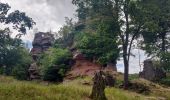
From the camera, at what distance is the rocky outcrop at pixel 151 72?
44900 mm

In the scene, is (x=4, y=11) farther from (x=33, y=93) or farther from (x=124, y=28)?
(x=33, y=93)

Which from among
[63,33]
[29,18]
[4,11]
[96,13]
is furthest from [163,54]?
[63,33]

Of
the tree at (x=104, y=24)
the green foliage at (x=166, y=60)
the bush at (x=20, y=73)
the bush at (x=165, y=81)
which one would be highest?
the tree at (x=104, y=24)

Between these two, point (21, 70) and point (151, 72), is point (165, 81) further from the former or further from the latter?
point (21, 70)

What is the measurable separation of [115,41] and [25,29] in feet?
36.1

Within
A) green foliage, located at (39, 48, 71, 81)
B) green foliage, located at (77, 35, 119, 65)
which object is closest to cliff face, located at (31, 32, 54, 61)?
green foliage, located at (39, 48, 71, 81)

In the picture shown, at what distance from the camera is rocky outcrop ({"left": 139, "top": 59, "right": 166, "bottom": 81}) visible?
44.9 m

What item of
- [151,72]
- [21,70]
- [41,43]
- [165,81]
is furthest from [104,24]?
[41,43]

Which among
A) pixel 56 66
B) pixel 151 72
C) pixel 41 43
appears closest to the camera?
pixel 151 72

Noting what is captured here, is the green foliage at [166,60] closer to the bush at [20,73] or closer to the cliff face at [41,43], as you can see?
the bush at [20,73]

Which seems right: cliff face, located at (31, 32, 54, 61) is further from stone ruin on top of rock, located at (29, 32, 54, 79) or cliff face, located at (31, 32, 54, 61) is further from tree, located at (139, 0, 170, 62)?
tree, located at (139, 0, 170, 62)

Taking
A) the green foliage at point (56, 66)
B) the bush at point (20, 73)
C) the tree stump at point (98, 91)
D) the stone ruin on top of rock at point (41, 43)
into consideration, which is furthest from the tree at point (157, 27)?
the stone ruin on top of rock at point (41, 43)

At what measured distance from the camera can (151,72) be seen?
1789 inches

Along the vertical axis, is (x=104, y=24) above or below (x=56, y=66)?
above
